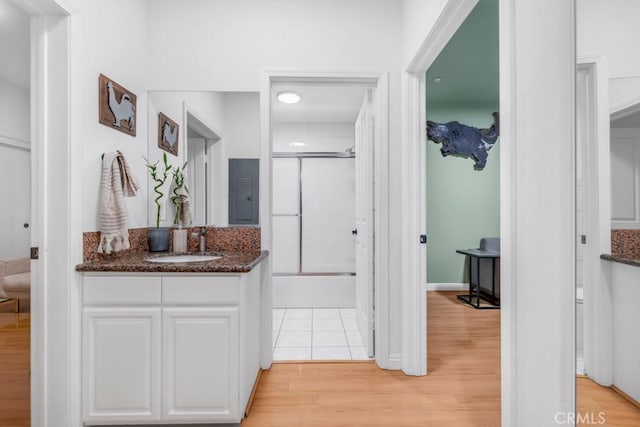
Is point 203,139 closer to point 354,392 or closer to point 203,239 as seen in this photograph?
point 203,239

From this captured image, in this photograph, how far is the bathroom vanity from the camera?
161 cm

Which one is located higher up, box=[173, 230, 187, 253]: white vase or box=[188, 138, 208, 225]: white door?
box=[188, 138, 208, 225]: white door

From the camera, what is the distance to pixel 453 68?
3439 mm

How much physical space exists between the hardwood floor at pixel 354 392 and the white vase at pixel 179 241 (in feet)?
2.64

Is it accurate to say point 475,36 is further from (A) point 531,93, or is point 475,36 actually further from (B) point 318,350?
(B) point 318,350

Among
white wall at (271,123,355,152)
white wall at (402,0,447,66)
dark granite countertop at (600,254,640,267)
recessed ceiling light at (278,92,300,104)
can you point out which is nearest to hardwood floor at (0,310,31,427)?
dark granite countertop at (600,254,640,267)

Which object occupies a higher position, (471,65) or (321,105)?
(471,65)

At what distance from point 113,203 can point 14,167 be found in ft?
1.42

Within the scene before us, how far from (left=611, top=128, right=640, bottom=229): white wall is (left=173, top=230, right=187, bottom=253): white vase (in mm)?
2158

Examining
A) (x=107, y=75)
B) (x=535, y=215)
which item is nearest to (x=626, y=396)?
(x=535, y=215)

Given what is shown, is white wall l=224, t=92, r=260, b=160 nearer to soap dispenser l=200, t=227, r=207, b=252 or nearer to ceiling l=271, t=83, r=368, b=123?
soap dispenser l=200, t=227, r=207, b=252

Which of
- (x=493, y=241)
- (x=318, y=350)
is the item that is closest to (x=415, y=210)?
(x=318, y=350)

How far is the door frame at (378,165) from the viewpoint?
231cm

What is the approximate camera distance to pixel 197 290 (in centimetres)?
163
